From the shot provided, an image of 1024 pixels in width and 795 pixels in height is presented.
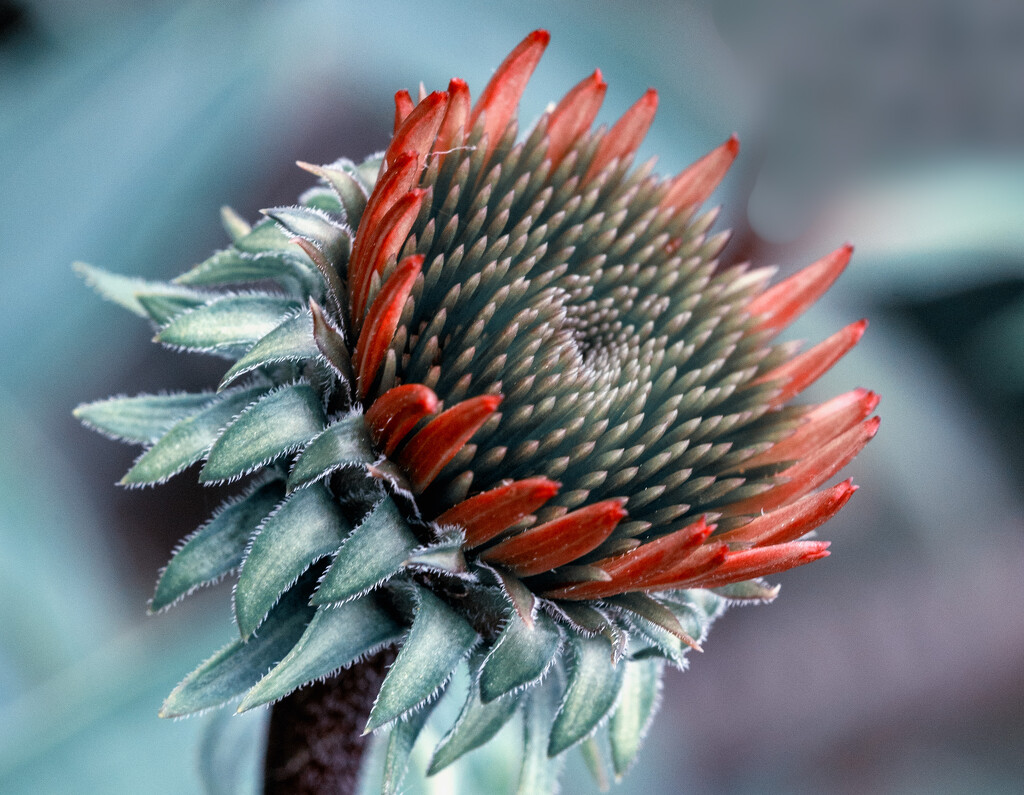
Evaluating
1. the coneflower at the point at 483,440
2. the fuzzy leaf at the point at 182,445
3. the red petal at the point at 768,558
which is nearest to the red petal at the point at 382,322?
the coneflower at the point at 483,440

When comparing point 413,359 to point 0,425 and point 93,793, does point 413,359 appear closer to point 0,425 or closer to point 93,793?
point 93,793

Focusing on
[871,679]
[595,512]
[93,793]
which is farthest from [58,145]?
[871,679]

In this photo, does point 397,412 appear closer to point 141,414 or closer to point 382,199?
point 382,199

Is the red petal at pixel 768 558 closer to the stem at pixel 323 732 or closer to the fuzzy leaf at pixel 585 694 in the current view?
the fuzzy leaf at pixel 585 694

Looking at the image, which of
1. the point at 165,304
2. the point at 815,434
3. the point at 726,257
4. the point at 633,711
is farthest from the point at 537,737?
the point at 726,257

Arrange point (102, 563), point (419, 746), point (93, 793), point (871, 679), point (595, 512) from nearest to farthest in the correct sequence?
1. point (595, 512)
2. point (419, 746)
3. point (93, 793)
4. point (102, 563)
5. point (871, 679)

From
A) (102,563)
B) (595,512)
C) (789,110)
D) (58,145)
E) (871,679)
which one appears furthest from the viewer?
(789,110)
